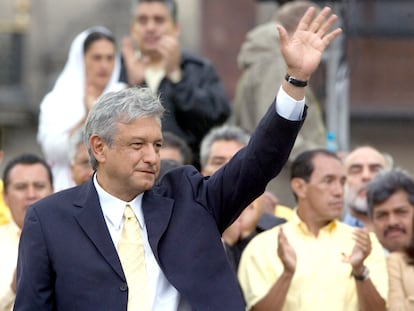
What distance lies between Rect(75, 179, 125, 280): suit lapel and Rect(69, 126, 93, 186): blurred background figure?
2.69 m

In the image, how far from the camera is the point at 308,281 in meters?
8.52

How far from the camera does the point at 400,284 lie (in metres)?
8.68

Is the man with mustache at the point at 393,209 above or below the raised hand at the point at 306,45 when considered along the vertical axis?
below

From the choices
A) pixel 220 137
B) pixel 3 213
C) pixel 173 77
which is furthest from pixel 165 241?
pixel 173 77

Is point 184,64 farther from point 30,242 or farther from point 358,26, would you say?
point 358,26

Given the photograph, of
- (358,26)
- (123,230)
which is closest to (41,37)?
(358,26)

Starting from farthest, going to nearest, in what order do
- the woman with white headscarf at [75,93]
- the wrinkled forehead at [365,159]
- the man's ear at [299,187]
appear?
1. the wrinkled forehead at [365,159]
2. the woman with white headscarf at [75,93]
3. the man's ear at [299,187]

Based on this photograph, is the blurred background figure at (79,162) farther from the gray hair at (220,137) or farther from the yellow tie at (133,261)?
the yellow tie at (133,261)

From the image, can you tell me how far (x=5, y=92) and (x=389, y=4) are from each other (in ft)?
16.7

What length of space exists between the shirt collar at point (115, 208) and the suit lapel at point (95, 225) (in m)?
0.03

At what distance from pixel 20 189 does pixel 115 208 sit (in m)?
2.58

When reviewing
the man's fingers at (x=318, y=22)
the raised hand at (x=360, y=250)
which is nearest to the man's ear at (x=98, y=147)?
the man's fingers at (x=318, y=22)

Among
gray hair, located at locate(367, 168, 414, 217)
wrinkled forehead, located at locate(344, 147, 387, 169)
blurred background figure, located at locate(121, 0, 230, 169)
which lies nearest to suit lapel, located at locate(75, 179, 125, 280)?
gray hair, located at locate(367, 168, 414, 217)

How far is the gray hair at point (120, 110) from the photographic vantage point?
21.5ft
